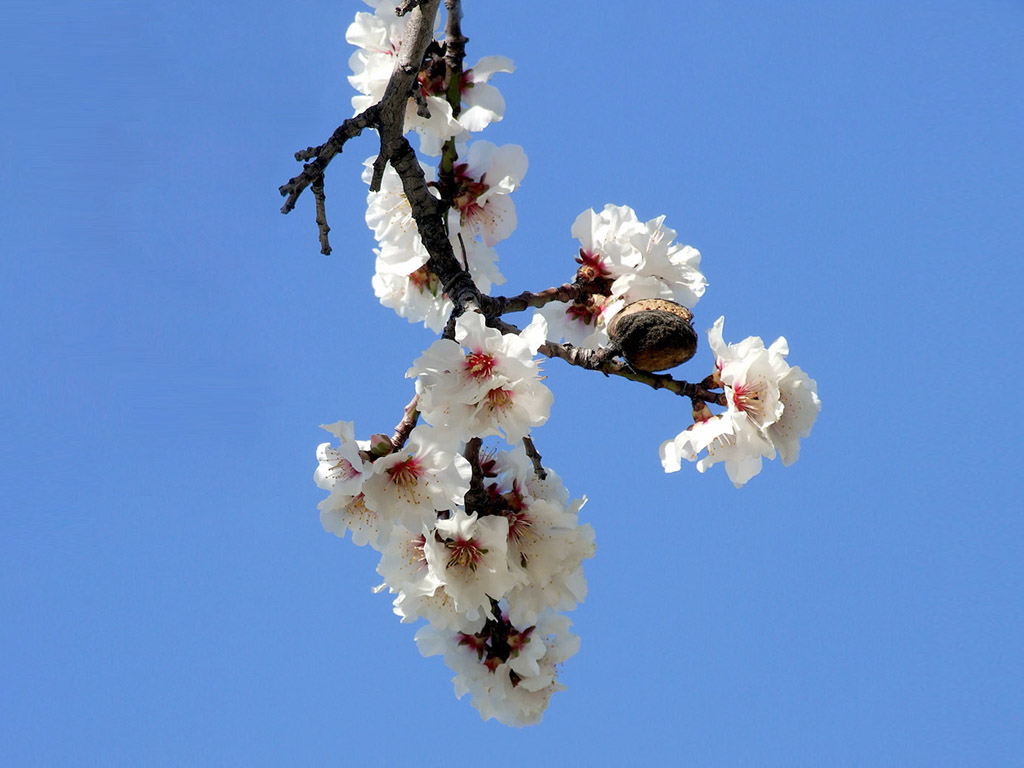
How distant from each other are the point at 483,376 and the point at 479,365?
3 centimetres

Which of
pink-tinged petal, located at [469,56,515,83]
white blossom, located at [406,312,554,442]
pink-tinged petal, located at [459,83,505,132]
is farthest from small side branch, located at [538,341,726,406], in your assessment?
pink-tinged petal, located at [469,56,515,83]

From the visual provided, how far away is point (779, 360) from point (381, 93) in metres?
1.64

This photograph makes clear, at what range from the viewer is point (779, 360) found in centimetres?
231

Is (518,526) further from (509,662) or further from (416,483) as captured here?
(509,662)

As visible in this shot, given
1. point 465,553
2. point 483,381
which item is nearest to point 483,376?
point 483,381

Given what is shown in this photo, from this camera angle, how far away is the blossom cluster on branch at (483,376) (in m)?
2.29

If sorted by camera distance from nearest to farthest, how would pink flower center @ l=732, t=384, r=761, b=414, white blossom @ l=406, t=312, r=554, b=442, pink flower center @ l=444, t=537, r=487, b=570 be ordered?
1. white blossom @ l=406, t=312, r=554, b=442
2. pink flower center @ l=732, t=384, r=761, b=414
3. pink flower center @ l=444, t=537, r=487, b=570

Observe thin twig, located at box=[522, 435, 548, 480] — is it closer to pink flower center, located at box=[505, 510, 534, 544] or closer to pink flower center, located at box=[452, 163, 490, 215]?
pink flower center, located at box=[505, 510, 534, 544]

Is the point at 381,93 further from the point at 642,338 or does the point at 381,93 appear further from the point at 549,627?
the point at 549,627

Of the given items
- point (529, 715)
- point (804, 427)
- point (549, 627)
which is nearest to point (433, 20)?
point (804, 427)

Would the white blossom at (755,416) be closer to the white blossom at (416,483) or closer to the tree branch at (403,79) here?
the white blossom at (416,483)

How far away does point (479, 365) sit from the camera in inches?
89.1

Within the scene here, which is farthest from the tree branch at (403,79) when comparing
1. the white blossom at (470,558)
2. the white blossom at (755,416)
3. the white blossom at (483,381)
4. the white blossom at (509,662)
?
the white blossom at (509,662)

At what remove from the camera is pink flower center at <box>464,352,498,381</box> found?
2253 mm
